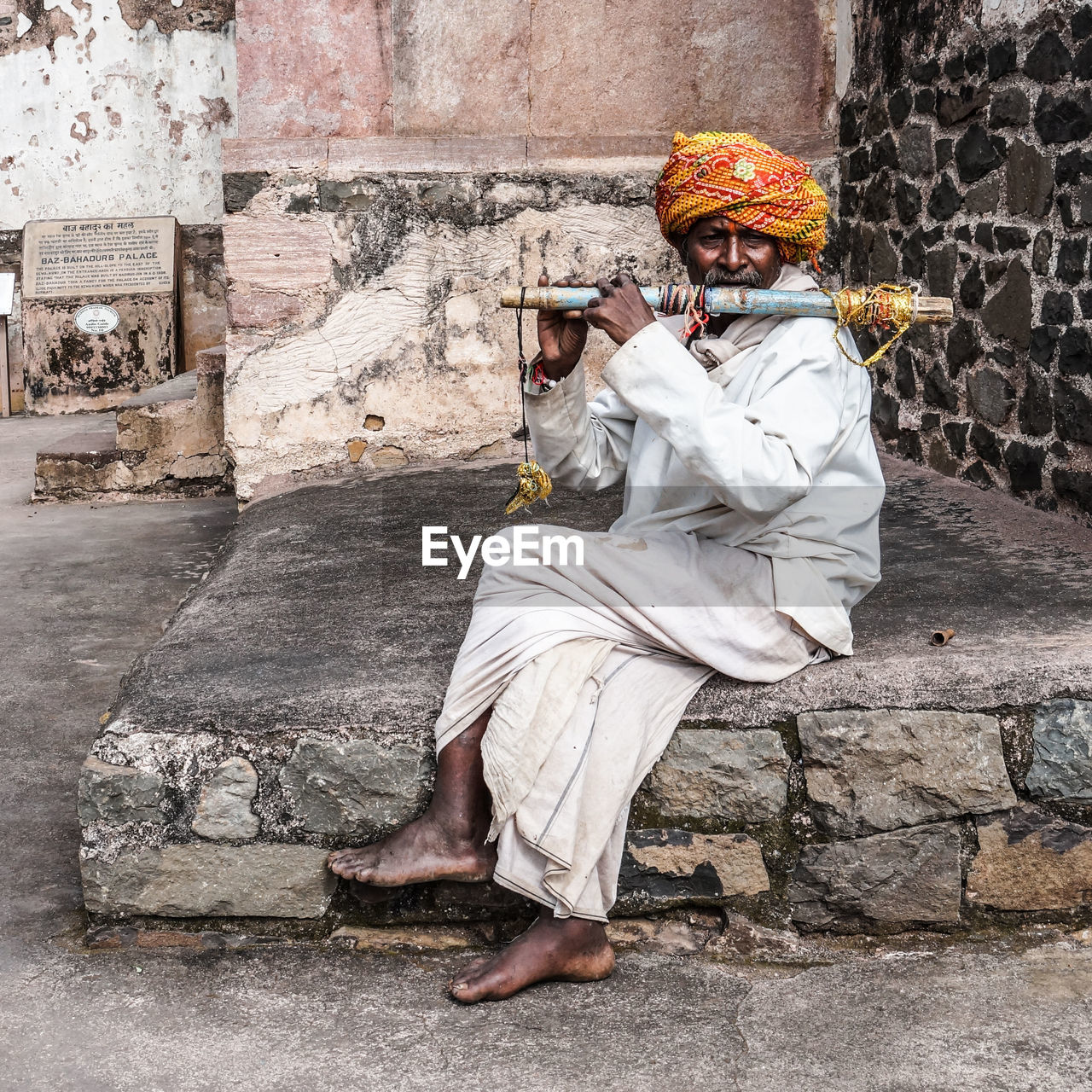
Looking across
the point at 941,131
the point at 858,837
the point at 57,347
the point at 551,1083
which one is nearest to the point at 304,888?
the point at 551,1083

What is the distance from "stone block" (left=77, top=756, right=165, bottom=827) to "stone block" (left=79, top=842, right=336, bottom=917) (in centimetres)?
8

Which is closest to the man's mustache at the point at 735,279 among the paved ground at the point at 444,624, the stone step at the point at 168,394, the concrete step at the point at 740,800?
the paved ground at the point at 444,624

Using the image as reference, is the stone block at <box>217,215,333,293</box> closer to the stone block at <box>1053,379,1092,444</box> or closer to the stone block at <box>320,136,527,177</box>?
the stone block at <box>320,136,527,177</box>

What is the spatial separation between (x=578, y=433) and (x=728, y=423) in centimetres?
48

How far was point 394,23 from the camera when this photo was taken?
438 cm

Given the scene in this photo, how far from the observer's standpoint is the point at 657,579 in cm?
218

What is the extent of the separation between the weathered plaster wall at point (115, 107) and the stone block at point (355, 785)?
774 centimetres

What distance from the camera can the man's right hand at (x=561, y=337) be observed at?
7.43 ft

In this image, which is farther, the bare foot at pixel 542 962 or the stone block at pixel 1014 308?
the stone block at pixel 1014 308

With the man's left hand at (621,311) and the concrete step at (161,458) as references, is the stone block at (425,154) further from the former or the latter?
the man's left hand at (621,311)

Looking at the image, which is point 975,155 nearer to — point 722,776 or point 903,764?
point 903,764

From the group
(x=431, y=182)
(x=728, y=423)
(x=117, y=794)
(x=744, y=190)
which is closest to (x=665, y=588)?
(x=728, y=423)

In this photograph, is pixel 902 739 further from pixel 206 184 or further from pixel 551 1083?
pixel 206 184

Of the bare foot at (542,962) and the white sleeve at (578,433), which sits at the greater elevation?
the white sleeve at (578,433)
